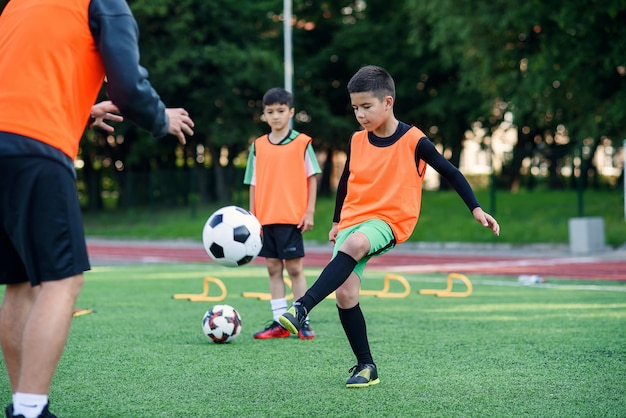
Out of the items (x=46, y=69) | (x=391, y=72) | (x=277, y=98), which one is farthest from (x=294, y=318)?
(x=391, y=72)

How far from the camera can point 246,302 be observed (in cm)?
1002

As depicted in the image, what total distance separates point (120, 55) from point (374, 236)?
2.02 meters

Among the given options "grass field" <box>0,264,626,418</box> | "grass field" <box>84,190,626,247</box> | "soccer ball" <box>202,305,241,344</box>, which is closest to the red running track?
"grass field" <box>84,190,626,247</box>

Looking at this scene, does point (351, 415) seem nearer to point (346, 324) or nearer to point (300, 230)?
point (346, 324)

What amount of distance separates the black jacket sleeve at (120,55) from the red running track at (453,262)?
10.5 m

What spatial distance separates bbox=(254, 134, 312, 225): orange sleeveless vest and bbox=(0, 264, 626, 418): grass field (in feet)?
3.32

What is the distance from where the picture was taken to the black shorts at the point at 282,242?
743 cm

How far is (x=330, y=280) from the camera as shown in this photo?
198 inches

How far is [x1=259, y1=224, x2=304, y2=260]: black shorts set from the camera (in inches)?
292

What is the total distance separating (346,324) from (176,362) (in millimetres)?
1334

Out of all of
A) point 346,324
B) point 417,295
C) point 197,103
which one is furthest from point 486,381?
point 197,103

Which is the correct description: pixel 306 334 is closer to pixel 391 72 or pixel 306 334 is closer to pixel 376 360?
pixel 376 360

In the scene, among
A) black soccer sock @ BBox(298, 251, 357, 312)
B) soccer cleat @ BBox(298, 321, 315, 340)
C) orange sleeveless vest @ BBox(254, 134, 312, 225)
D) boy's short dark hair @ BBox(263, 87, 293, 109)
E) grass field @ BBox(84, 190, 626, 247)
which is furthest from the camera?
grass field @ BBox(84, 190, 626, 247)

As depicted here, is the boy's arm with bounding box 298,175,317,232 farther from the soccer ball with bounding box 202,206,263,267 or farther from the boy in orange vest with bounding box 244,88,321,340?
the soccer ball with bounding box 202,206,263,267
